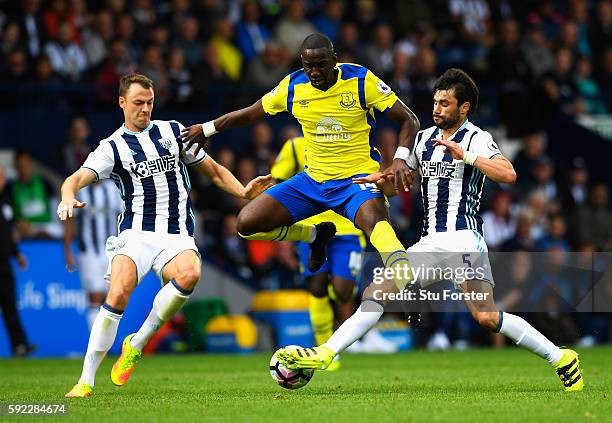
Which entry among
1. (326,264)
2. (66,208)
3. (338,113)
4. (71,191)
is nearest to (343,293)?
(326,264)

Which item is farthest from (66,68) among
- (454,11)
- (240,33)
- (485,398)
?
(485,398)

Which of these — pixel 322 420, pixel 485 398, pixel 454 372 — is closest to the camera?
pixel 322 420

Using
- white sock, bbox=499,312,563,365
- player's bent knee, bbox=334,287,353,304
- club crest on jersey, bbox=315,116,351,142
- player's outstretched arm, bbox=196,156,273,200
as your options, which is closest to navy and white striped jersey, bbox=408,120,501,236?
club crest on jersey, bbox=315,116,351,142

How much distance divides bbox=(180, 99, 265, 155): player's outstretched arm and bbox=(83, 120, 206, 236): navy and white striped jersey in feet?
0.22

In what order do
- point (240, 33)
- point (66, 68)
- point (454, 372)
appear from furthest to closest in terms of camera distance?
point (240, 33) < point (66, 68) < point (454, 372)

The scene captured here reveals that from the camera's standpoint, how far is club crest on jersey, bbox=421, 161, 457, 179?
918cm

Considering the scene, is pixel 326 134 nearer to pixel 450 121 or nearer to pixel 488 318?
pixel 450 121

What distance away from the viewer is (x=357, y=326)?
8.79 metres

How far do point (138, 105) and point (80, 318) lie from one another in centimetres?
657

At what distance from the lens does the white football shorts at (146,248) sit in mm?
9156

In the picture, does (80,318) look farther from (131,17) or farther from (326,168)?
(326,168)

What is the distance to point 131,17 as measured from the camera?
57.3ft

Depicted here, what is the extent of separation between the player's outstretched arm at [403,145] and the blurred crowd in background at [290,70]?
6573mm

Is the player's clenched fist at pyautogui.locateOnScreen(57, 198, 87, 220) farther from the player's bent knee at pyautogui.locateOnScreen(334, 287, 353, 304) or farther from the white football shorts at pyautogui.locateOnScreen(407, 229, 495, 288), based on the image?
the player's bent knee at pyautogui.locateOnScreen(334, 287, 353, 304)
